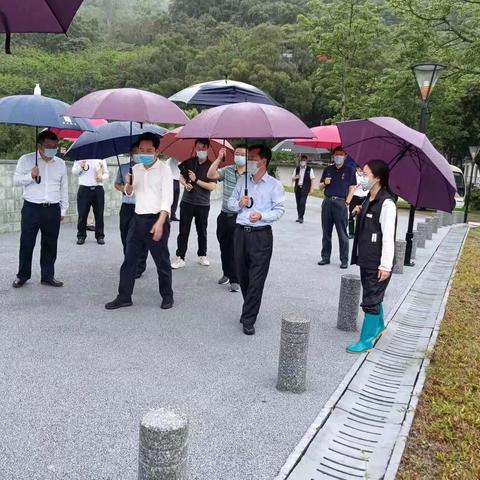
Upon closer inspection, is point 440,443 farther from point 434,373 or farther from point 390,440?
point 434,373

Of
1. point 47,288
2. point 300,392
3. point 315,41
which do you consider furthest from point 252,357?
point 315,41

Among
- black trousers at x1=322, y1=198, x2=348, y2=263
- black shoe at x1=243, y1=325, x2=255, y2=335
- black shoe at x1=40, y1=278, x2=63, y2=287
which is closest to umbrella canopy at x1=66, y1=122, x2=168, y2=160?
black shoe at x1=40, y1=278, x2=63, y2=287

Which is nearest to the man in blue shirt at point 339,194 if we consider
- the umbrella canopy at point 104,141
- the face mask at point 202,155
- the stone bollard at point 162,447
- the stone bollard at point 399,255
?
the stone bollard at point 399,255

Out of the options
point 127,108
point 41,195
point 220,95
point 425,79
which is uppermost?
point 425,79

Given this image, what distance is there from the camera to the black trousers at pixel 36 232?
581 centimetres

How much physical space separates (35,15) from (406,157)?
3.60 m

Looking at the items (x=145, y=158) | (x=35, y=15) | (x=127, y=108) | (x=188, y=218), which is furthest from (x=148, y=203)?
(x=35, y=15)

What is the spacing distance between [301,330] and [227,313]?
6.37 feet

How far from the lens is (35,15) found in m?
2.59

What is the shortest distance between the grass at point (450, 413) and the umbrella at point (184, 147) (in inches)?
132

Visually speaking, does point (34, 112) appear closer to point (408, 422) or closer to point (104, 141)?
point (104, 141)

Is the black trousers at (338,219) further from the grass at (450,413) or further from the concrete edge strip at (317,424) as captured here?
→ the concrete edge strip at (317,424)

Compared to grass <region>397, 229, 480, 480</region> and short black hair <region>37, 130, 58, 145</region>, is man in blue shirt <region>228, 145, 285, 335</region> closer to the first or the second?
grass <region>397, 229, 480, 480</region>

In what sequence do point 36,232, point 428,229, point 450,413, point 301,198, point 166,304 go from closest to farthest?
point 450,413
point 166,304
point 36,232
point 428,229
point 301,198
